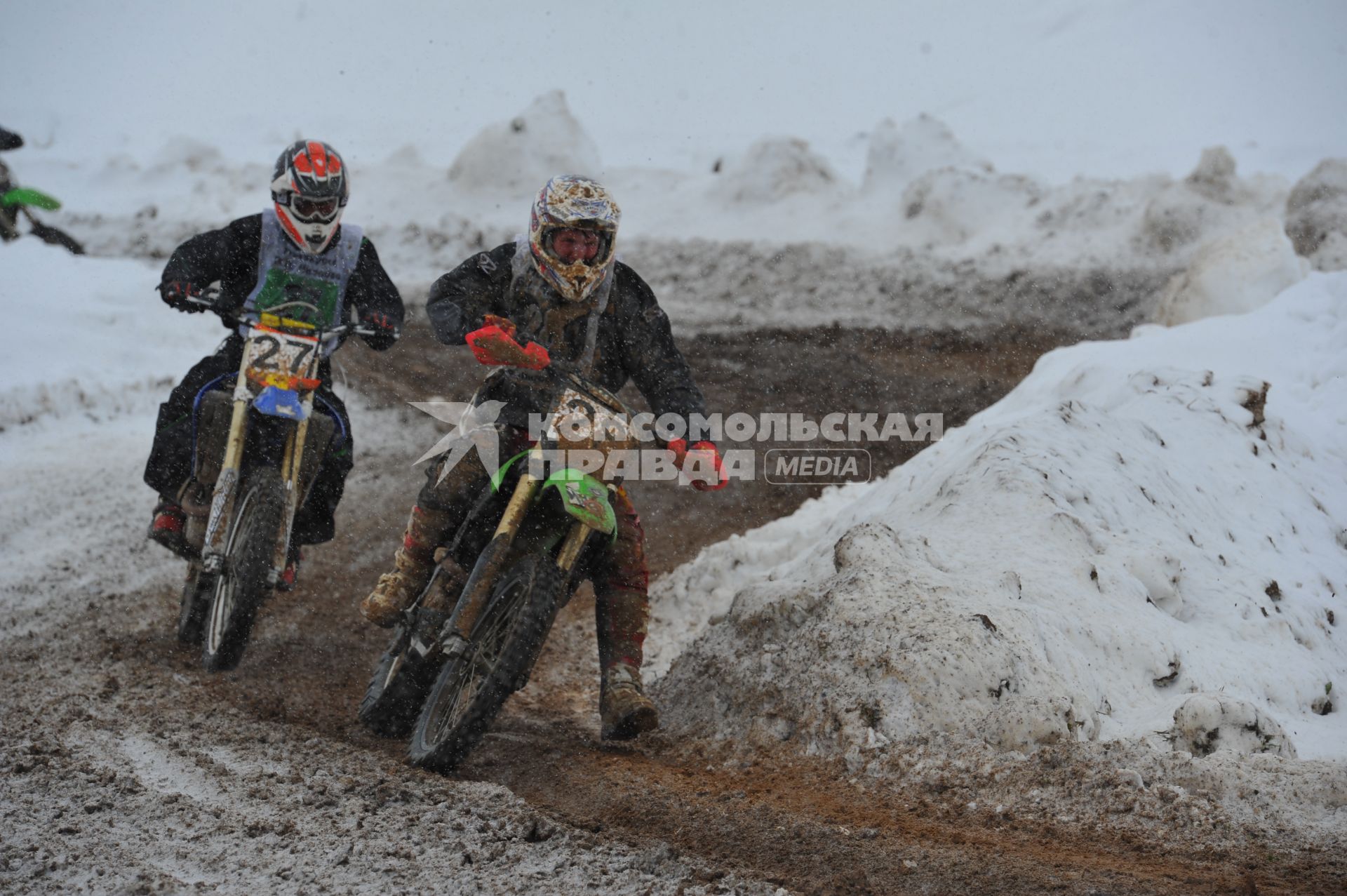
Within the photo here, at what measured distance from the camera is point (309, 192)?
20.4ft

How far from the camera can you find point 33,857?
3.56 m

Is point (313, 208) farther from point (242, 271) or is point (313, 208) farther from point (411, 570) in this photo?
point (411, 570)

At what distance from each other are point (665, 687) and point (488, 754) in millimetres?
1208

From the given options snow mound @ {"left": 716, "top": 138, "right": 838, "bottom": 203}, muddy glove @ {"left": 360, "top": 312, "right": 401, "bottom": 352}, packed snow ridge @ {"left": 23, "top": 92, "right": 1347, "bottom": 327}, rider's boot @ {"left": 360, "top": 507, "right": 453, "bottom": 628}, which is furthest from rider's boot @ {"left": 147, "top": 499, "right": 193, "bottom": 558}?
snow mound @ {"left": 716, "top": 138, "right": 838, "bottom": 203}

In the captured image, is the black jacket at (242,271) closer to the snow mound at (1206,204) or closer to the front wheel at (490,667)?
the front wheel at (490,667)

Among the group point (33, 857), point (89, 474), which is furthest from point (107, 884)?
point (89, 474)

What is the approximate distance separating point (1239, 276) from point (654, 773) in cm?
1013

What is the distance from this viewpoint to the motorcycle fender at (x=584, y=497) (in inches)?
181

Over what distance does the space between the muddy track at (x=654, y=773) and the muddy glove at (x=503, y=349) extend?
157 cm

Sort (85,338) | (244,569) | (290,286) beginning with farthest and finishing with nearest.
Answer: (85,338) → (290,286) → (244,569)

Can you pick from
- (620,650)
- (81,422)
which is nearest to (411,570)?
(620,650)

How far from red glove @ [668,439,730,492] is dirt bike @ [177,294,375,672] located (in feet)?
6.61

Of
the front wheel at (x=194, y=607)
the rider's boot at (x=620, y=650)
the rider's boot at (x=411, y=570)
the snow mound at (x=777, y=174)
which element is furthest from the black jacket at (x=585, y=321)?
the snow mound at (x=777, y=174)

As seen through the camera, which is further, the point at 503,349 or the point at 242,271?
the point at 242,271
